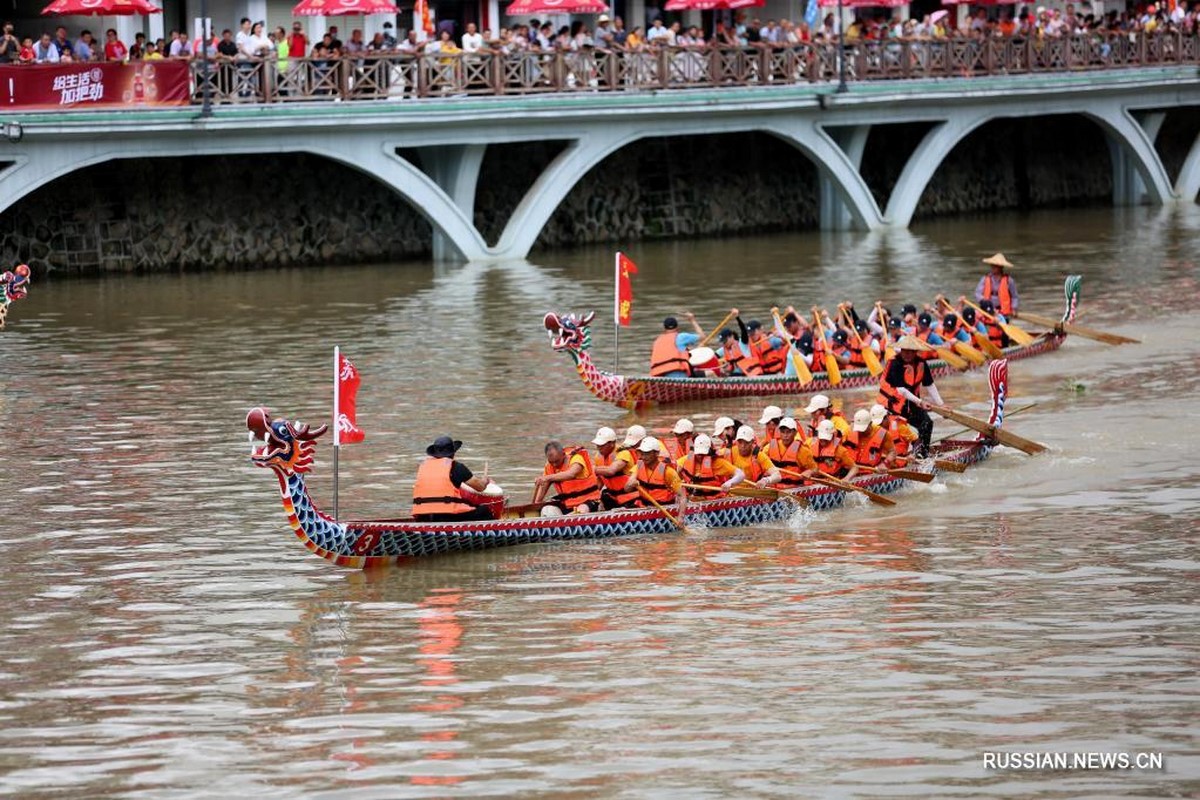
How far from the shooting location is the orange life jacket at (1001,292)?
33.2 meters

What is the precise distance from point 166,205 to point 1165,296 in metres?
18.1

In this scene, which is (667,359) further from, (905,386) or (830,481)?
(830,481)

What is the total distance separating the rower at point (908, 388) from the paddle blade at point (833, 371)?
4509 millimetres

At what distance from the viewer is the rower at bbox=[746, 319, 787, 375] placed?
29500 mm

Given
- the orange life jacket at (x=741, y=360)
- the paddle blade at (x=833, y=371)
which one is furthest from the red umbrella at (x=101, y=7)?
the paddle blade at (x=833, y=371)

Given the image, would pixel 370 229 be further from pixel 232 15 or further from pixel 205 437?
pixel 205 437

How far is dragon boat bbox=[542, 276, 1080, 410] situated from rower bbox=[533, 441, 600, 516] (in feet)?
18.7

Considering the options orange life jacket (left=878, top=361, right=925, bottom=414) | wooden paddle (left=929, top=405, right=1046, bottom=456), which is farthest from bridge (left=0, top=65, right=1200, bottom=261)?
wooden paddle (left=929, top=405, right=1046, bottom=456)

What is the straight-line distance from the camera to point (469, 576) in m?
19.4

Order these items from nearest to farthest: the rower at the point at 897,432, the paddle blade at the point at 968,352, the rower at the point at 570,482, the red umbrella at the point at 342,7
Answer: the rower at the point at 570,482 < the rower at the point at 897,432 < the paddle blade at the point at 968,352 < the red umbrella at the point at 342,7

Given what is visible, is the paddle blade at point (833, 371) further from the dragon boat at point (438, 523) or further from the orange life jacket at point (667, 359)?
the dragon boat at point (438, 523)

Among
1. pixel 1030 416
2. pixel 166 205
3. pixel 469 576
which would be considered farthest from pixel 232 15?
pixel 469 576

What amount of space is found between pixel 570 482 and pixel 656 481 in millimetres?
845

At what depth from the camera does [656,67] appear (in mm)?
42406
